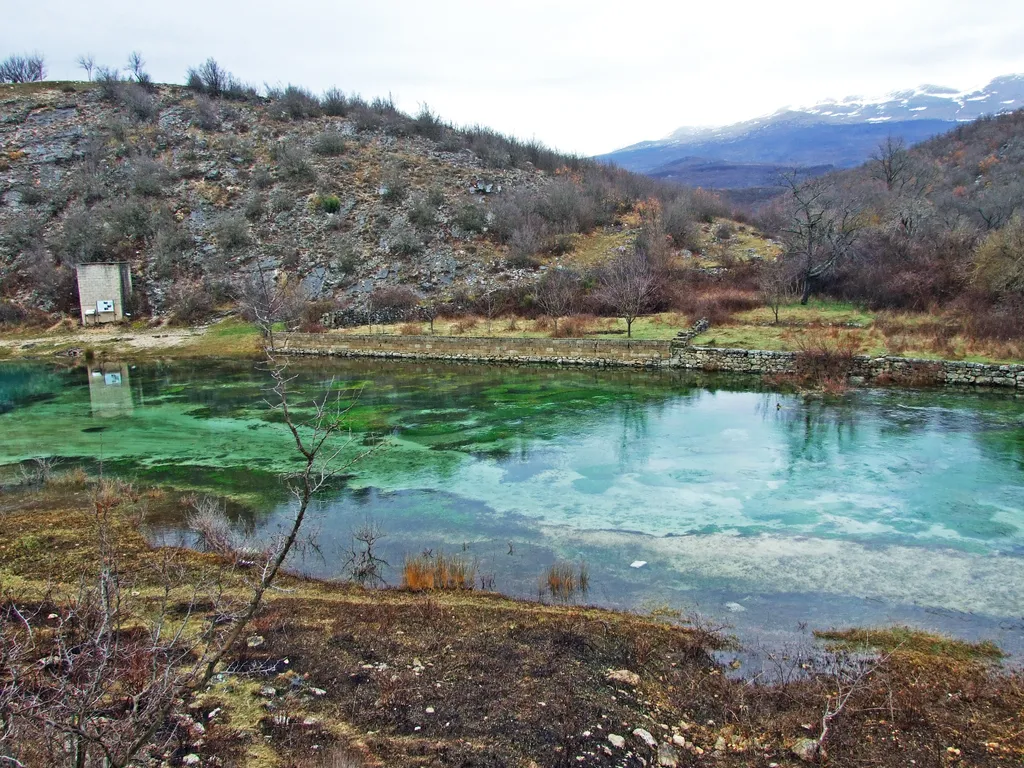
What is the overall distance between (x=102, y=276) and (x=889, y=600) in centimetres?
3895

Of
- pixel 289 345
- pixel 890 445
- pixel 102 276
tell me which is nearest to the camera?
pixel 890 445

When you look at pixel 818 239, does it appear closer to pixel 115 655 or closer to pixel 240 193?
pixel 115 655

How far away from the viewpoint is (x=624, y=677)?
6.35m

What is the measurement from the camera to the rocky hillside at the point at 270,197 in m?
38.5

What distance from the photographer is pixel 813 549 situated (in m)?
9.61

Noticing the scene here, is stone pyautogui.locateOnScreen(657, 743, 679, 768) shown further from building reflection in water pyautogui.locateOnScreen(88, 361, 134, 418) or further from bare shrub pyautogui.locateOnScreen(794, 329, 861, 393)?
building reflection in water pyautogui.locateOnScreen(88, 361, 134, 418)

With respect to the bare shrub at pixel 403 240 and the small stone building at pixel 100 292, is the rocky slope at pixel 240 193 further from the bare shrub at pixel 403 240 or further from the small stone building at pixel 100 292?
the small stone building at pixel 100 292

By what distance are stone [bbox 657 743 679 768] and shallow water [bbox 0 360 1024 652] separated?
2333 millimetres

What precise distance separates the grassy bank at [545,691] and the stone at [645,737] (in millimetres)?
19

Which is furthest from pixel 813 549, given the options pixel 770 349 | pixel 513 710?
pixel 770 349

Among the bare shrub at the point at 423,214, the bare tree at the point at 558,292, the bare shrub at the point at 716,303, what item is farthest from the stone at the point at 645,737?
the bare shrub at the point at 423,214

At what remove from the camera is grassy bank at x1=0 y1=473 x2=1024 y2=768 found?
5289 mm

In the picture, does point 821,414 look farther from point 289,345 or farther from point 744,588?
point 289,345

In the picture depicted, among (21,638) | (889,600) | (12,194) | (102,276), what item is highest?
(12,194)
